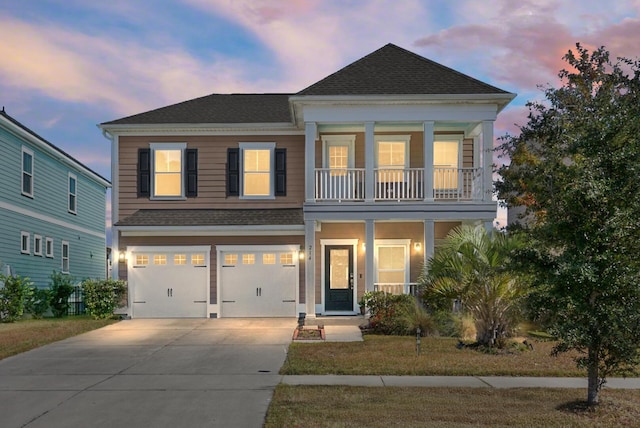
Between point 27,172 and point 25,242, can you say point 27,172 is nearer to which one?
point 27,172

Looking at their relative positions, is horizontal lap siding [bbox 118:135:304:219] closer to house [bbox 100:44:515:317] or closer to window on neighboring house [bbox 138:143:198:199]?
house [bbox 100:44:515:317]

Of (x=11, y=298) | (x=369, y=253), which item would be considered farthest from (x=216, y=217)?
(x=11, y=298)

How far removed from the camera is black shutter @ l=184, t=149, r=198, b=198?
20422mm

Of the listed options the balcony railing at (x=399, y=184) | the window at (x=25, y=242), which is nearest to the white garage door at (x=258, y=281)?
the balcony railing at (x=399, y=184)

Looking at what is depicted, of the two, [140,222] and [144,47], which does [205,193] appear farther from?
[144,47]

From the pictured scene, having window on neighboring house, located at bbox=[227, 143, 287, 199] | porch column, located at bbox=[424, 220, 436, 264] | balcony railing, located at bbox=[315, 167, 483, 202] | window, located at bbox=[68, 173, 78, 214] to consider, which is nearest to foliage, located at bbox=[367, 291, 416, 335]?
porch column, located at bbox=[424, 220, 436, 264]

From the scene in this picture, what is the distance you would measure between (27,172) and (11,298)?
19.3 feet

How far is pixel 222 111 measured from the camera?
21.3 m

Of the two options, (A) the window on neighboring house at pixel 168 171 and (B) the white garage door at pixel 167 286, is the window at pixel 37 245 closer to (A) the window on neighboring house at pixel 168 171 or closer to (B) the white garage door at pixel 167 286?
(B) the white garage door at pixel 167 286

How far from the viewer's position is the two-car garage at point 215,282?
19.9m

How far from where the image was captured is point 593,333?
7.81 metres

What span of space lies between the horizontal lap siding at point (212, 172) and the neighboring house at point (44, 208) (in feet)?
14.4

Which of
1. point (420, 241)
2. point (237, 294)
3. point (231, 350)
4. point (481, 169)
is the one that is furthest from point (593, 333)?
point (237, 294)

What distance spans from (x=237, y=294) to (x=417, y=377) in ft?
34.4
